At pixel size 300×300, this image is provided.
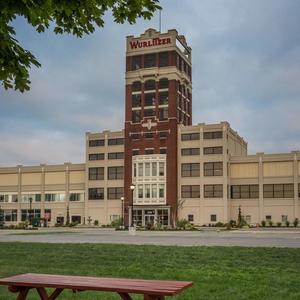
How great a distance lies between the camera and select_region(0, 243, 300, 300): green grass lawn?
10422 mm

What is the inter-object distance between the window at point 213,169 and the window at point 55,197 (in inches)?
1105

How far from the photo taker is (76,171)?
316ft

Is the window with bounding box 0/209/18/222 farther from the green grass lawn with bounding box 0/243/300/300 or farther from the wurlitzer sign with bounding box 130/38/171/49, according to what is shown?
the green grass lawn with bounding box 0/243/300/300

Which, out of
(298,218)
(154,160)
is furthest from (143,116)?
(298,218)

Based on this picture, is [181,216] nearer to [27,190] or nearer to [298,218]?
[298,218]

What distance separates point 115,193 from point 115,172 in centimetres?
369

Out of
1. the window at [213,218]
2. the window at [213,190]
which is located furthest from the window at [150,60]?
the window at [213,218]

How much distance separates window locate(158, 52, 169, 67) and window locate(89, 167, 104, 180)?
21.3m

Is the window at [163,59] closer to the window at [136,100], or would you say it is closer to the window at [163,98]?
the window at [163,98]

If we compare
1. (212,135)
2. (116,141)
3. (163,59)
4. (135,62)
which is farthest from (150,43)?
(212,135)

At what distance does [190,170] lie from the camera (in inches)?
3381

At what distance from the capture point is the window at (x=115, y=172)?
9038cm

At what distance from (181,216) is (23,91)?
79.4m

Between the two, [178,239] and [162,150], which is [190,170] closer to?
[162,150]
